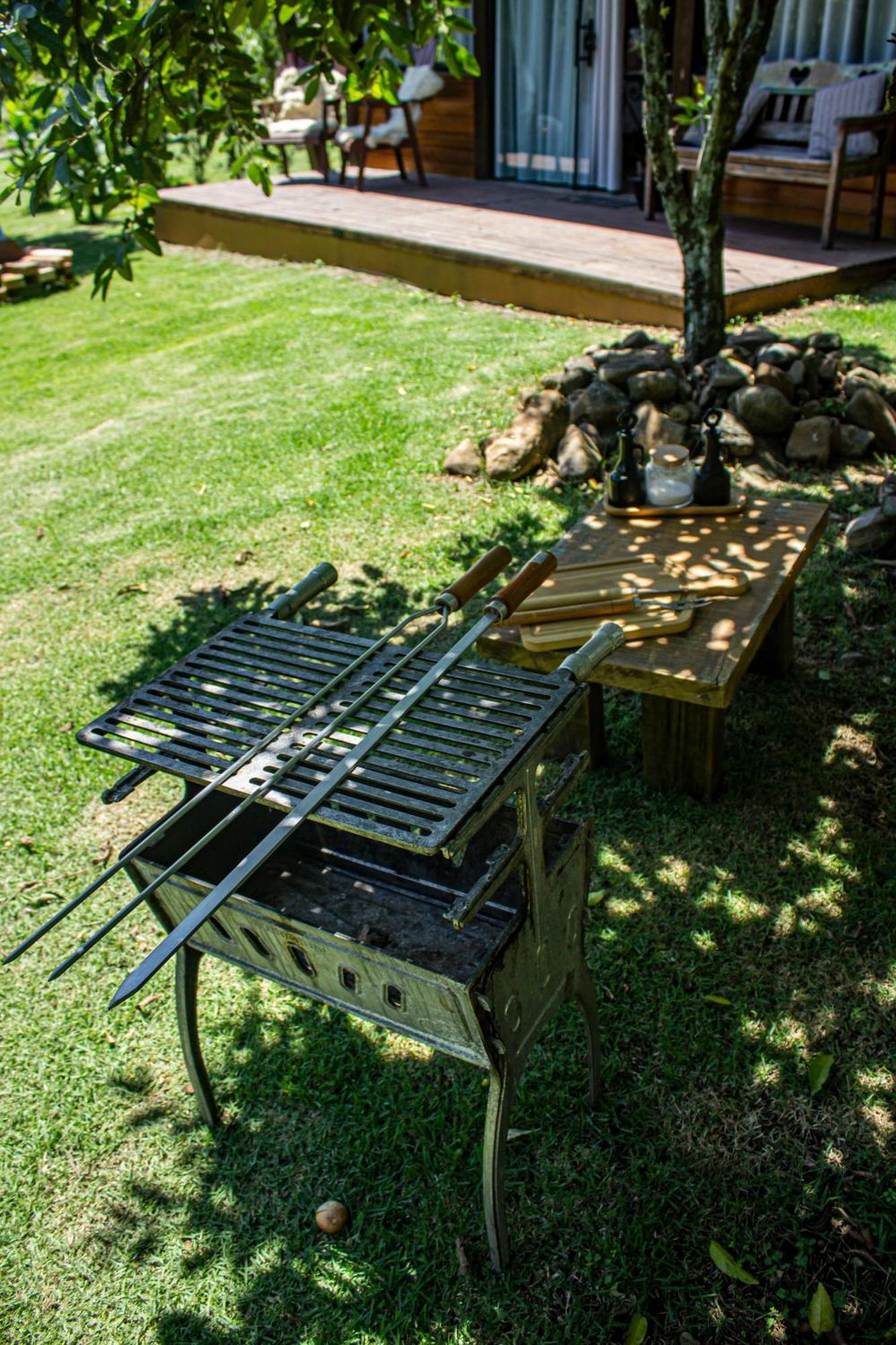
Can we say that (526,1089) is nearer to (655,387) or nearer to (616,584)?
(616,584)

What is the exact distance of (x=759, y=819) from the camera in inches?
138

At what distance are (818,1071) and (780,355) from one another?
4573 mm

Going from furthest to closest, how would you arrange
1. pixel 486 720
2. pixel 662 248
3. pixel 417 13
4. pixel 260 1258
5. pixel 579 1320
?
pixel 662 248 → pixel 417 13 → pixel 260 1258 → pixel 579 1320 → pixel 486 720

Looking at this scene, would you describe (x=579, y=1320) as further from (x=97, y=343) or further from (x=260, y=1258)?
(x=97, y=343)

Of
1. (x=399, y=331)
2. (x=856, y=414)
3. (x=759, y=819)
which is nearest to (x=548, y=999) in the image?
(x=759, y=819)

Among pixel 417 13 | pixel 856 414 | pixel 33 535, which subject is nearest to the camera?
pixel 417 13

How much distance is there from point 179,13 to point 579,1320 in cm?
382

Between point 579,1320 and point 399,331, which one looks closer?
point 579,1320

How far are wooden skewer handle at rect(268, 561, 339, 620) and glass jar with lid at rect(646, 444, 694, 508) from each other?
1928 millimetres

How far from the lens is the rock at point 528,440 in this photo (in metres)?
5.85

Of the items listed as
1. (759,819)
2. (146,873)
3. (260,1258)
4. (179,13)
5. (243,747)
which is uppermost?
(179,13)

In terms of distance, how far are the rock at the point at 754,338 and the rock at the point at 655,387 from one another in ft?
2.29

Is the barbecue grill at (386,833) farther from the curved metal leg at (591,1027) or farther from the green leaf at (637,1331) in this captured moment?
the green leaf at (637,1331)

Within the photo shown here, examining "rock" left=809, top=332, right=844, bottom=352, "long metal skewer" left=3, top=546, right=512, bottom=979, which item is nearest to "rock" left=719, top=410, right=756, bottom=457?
"rock" left=809, top=332, right=844, bottom=352
